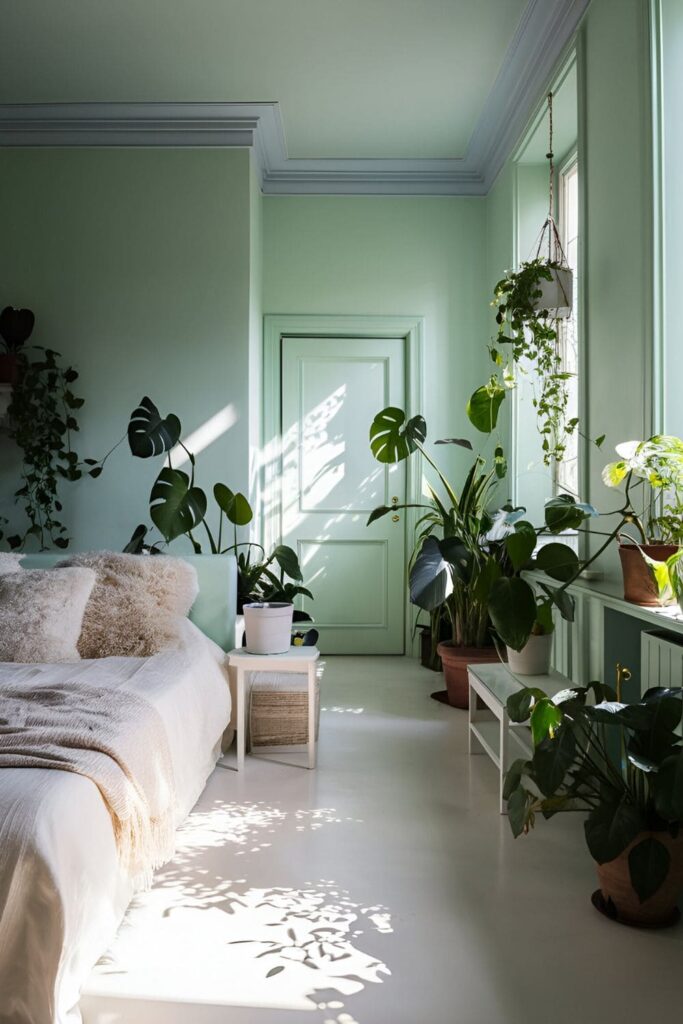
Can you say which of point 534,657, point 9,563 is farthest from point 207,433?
point 534,657

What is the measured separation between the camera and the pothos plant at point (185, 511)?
3.80 m

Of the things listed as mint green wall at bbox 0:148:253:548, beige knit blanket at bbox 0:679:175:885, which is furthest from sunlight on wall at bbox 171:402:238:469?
beige knit blanket at bbox 0:679:175:885

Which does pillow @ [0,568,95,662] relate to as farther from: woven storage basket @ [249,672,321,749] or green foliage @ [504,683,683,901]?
green foliage @ [504,683,683,901]

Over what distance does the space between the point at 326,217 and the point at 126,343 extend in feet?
5.23

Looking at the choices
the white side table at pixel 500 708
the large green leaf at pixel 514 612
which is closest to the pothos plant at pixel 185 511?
the white side table at pixel 500 708

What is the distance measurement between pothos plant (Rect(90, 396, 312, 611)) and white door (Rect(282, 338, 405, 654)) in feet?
2.73

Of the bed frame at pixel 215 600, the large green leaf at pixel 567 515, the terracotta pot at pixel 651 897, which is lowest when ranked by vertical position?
the terracotta pot at pixel 651 897

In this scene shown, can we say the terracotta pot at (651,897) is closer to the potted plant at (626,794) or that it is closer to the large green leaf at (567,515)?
the potted plant at (626,794)

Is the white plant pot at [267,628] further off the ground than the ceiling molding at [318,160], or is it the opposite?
the ceiling molding at [318,160]

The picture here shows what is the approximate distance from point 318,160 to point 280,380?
1374mm

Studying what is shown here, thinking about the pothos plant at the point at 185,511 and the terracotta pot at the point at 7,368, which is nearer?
the pothos plant at the point at 185,511

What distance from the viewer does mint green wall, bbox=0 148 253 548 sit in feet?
15.0

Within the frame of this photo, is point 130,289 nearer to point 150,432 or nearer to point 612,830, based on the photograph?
point 150,432

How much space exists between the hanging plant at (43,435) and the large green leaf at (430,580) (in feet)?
6.81
